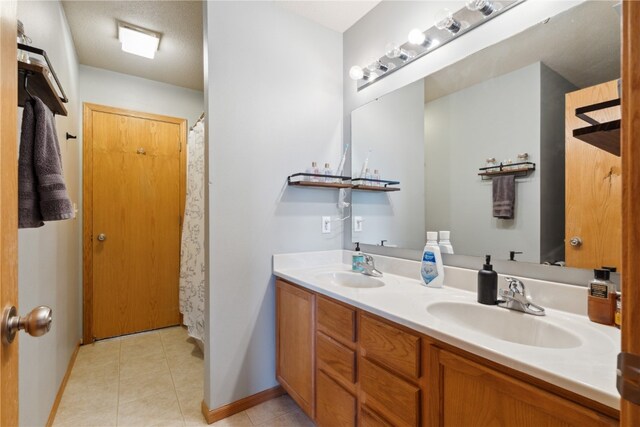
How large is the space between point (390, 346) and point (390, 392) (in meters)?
0.16

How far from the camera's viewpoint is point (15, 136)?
2.09 feet

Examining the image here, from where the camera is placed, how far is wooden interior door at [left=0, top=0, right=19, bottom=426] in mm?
548

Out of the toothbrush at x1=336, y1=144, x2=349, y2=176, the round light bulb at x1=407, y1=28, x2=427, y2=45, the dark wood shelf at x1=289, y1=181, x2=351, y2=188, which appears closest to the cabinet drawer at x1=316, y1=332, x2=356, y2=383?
the dark wood shelf at x1=289, y1=181, x2=351, y2=188

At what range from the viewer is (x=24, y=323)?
583 millimetres

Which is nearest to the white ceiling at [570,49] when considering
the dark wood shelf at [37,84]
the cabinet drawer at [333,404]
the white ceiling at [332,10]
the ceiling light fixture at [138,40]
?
the white ceiling at [332,10]

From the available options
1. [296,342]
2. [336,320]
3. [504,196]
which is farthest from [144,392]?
[504,196]

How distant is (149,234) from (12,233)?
2677 mm

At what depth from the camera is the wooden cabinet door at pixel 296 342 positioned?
5.09ft

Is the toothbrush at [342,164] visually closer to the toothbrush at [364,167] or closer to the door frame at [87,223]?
the toothbrush at [364,167]

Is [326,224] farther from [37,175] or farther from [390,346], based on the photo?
[37,175]

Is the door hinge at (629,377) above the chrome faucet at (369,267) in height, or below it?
above

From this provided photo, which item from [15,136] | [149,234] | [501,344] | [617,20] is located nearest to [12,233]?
[15,136]

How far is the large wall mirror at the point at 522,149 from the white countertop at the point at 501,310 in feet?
0.43

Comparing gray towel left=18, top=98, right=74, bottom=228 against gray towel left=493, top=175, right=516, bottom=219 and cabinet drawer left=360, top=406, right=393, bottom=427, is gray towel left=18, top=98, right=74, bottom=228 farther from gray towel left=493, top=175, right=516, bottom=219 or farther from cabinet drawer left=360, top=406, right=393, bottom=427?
gray towel left=493, top=175, right=516, bottom=219
